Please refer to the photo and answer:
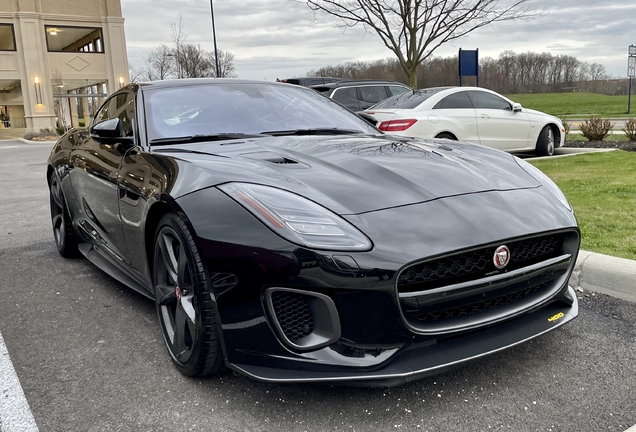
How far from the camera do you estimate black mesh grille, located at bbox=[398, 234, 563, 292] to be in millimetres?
2078

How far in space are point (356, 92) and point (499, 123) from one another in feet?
10.3

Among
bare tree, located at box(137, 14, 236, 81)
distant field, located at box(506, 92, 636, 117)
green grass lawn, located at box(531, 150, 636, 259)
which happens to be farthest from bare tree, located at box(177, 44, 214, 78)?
green grass lawn, located at box(531, 150, 636, 259)

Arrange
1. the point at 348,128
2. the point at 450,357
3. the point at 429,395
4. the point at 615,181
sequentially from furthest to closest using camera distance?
the point at 615,181, the point at 348,128, the point at 429,395, the point at 450,357

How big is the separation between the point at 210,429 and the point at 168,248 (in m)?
0.85

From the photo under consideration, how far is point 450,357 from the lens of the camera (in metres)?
2.08

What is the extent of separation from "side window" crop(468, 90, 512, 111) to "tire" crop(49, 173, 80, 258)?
7.08 metres

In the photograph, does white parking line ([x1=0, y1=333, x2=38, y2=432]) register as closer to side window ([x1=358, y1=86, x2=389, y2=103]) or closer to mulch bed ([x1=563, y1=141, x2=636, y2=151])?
side window ([x1=358, y1=86, x2=389, y2=103])

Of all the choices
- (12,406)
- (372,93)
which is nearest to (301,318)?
(12,406)

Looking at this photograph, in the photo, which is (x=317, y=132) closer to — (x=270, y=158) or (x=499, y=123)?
(x=270, y=158)

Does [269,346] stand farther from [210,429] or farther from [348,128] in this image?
[348,128]

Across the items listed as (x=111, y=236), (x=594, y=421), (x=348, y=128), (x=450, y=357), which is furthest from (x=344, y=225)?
(x=111, y=236)

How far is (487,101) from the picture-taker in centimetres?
989

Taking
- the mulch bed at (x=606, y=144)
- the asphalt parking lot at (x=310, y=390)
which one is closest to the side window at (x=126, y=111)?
the asphalt parking lot at (x=310, y=390)

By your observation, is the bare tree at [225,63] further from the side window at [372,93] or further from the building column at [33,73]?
the side window at [372,93]
